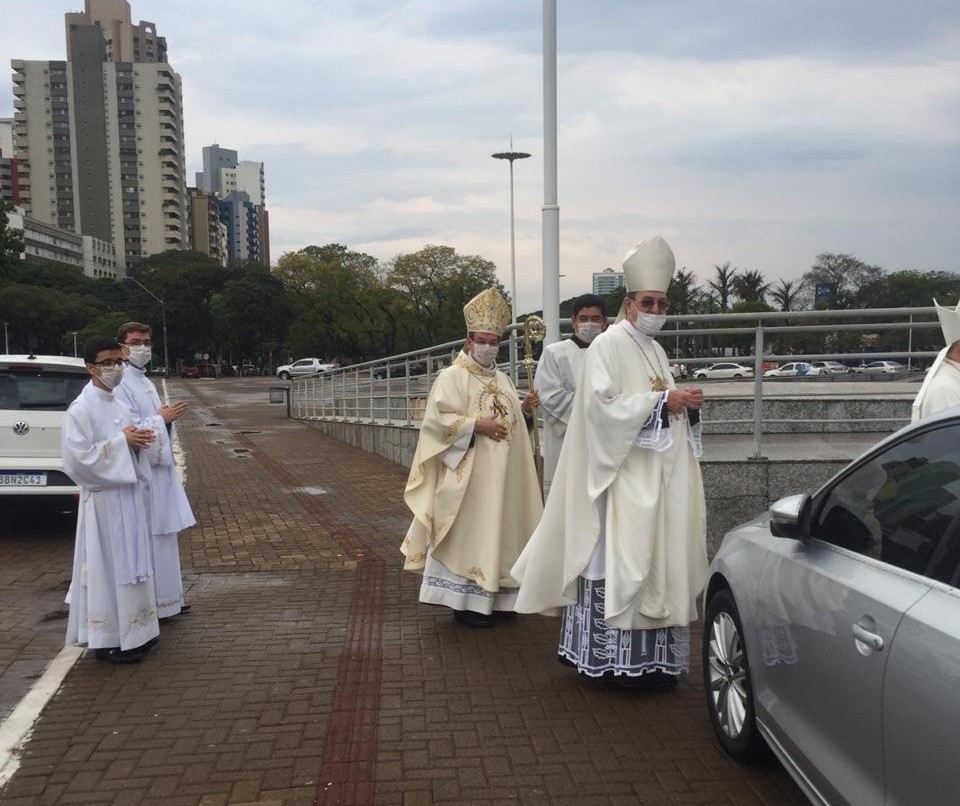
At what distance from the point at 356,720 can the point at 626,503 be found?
1608 millimetres

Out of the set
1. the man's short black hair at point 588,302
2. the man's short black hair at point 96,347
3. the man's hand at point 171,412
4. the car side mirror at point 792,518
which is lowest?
the car side mirror at point 792,518

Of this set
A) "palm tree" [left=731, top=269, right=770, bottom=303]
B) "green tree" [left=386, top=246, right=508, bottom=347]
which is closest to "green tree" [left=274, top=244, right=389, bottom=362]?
"green tree" [left=386, top=246, right=508, bottom=347]

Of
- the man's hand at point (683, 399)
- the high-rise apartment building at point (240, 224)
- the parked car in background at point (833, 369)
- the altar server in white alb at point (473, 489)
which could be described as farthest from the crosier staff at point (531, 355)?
the high-rise apartment building at point (240, 224)

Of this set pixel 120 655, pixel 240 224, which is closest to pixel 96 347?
pixel 120 655

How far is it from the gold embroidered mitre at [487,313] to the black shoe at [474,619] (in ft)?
5.82

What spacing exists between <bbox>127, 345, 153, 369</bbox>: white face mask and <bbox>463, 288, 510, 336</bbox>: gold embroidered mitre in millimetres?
2100

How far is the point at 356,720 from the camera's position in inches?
165

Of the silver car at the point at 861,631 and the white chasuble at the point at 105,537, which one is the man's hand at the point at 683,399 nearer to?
the silver car at the point at 861,631

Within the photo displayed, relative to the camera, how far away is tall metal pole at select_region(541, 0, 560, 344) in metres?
7.71

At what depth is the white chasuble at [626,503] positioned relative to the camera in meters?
4.25

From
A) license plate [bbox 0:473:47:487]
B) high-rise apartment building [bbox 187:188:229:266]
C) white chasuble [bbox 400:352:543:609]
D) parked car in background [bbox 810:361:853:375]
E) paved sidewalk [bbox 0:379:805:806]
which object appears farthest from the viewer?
high-rise apartment building [bbox 187:188:229:266]

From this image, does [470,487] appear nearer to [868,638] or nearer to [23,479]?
[868,638]

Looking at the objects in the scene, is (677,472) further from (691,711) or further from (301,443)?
(301,443)

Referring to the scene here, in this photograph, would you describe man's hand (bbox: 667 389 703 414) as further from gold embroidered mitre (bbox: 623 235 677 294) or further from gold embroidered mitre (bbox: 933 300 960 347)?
gold embroidered mitre (bbox: 933 300 960 347)
